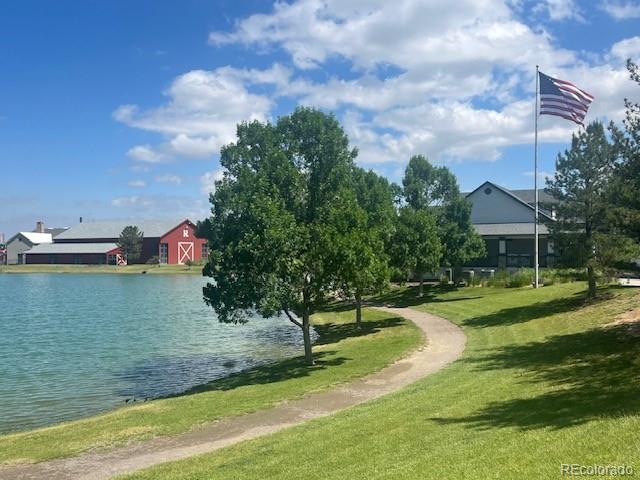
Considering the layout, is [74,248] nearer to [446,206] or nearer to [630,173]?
[446,206]

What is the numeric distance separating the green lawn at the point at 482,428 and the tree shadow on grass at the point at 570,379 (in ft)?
0.09

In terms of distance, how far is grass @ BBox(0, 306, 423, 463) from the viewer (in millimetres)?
14000

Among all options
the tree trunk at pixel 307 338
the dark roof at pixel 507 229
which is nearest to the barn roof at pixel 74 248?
the dark roof at pixel 507 229

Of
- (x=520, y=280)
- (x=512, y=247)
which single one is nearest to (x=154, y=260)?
(x=512, y=247)

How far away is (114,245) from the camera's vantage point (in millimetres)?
120500

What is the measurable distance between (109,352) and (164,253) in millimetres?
88473

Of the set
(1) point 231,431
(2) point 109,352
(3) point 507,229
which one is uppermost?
(3) point 507,229

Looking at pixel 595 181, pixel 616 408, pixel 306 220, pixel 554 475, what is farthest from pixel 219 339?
pixel 554 475

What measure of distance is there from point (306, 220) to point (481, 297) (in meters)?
18.9

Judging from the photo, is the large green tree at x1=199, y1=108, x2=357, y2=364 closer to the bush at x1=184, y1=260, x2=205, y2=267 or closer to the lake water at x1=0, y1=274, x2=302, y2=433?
the lake water at x1=0, y1=274, x2=302, y2=433

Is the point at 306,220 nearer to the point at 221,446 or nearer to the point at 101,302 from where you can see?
the point at 221,446

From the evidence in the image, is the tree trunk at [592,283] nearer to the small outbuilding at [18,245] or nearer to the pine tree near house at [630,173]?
the pine tree near house at [630,173]

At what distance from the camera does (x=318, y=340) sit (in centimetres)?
3120

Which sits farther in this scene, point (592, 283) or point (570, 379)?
point (592, 283)
